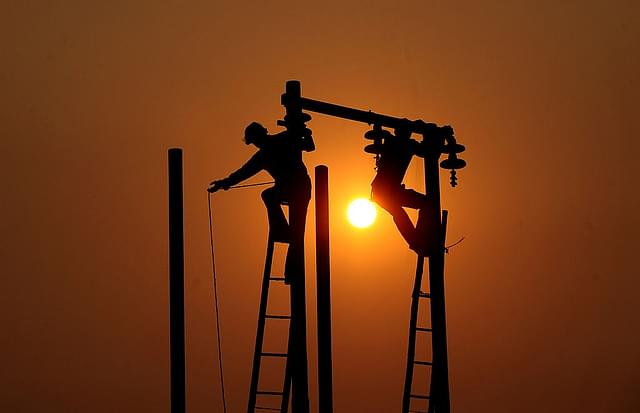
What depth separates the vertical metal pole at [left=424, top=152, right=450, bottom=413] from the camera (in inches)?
224

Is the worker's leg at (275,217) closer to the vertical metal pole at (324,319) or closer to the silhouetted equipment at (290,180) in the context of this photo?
the silhouetted equipment at (290,180)

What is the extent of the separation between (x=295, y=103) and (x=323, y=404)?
75.2 inches

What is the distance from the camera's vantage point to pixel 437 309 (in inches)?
225

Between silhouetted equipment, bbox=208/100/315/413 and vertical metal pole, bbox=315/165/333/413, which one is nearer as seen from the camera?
vertical metal pole, bbox=315/165/333/413

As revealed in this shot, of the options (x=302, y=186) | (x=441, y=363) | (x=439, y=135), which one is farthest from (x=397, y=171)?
(x=441, y=363)

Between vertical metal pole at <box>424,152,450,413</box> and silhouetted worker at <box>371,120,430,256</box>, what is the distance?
0.28ft

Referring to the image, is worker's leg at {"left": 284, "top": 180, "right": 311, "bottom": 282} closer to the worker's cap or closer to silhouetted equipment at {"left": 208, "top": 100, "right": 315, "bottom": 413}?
silhouetted equipment at {"left": 208, "top": 100, "right": 315, "bottom": 413}
